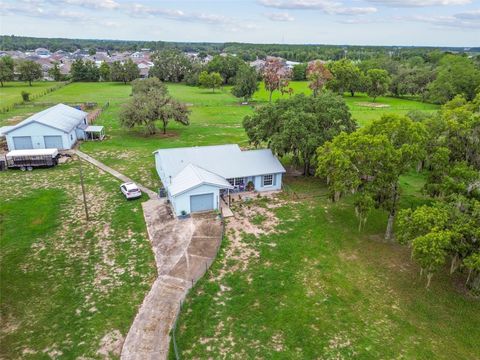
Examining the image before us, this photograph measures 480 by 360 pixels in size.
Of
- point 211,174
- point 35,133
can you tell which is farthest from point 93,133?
point 211,174

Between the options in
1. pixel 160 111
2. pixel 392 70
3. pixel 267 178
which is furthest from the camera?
pixel 392 70

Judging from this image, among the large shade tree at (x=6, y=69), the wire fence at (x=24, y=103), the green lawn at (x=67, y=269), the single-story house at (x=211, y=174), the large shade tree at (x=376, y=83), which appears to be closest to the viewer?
the green lawn at (x=67, y=269)

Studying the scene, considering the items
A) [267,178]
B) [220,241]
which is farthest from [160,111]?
[220,241]

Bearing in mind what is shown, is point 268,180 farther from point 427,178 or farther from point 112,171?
point 112,171

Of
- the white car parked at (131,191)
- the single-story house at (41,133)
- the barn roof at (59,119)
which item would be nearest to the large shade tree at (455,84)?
the barn roof at (59,119)

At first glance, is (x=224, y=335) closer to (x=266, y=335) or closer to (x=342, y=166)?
(x=266, y=335)

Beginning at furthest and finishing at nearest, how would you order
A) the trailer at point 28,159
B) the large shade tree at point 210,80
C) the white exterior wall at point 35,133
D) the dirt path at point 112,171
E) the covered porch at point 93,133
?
the large shade tree at point 210,80 < the covered porch at point 93,133 < the white exterior wall at point 35,133 < the trailer at point 28,159 < the dirt path at point 112,171

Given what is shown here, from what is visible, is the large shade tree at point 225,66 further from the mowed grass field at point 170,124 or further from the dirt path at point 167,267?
the dirt path at point 167,267
